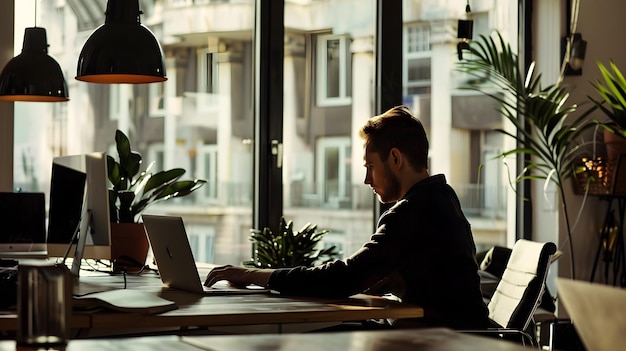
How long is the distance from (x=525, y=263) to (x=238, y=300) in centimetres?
101

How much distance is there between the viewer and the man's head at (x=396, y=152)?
3053mm

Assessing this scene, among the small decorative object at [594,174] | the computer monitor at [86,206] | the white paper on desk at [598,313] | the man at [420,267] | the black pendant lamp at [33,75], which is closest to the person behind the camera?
the white paper on desk at [598,313]

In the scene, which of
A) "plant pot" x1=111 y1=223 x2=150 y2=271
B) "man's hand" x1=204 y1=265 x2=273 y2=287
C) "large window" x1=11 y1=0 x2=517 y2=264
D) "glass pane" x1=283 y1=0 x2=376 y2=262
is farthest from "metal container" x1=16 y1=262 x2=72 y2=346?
"glass pane" x1=283 y1=0 x2=376 y2=262

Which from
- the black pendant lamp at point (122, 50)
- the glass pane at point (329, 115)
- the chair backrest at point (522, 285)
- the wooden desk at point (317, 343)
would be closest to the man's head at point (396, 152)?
Answer: the chair backrest at point (522, 285)

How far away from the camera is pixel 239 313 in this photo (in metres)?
2.46

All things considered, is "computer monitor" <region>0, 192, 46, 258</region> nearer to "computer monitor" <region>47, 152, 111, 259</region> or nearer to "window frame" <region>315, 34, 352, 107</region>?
"computer monitor" <region>47, 152, 111, 259</region>

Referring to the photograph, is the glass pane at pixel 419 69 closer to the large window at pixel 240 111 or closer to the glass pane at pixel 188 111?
the large window at pixel 240 111

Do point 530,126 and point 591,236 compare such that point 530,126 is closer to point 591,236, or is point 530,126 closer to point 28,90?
point 591,236

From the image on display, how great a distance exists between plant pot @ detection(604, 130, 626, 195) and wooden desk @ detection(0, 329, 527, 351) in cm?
429

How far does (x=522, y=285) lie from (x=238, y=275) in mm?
916

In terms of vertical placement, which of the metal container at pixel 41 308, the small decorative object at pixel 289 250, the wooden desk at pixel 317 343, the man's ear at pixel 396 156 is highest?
the man's ear at pixel 396 156

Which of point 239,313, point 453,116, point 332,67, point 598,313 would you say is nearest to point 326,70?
point 332,67

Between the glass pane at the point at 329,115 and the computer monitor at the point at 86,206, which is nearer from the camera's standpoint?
the computer monitor at the point at 86,206

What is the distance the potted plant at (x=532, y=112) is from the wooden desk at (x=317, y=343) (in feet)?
13.1
